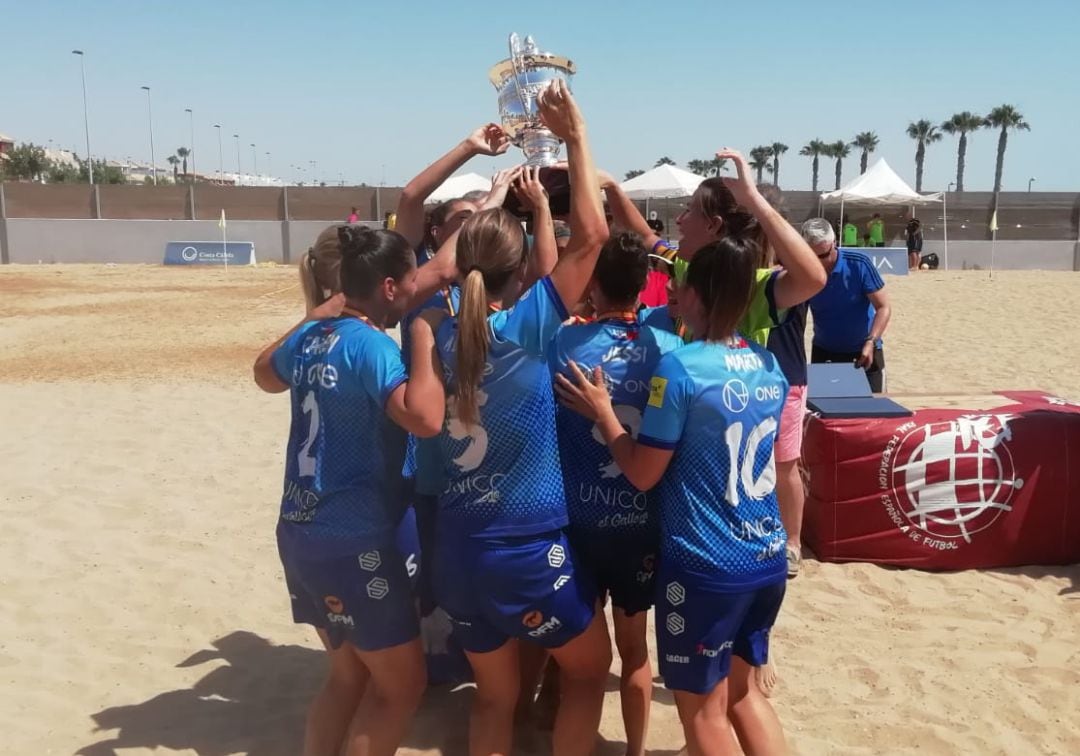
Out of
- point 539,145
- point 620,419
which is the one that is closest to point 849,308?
point 539,145

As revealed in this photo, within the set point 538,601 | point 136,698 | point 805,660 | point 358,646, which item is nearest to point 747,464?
point 538,601

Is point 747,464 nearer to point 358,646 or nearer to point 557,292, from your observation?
point 557,292

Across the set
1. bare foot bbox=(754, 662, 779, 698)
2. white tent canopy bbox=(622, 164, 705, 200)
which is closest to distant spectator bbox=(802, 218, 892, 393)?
bare foot bbox=(754, 662, 779, 698)

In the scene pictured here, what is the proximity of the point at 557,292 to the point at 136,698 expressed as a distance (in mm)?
2648

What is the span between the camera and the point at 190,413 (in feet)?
27.7

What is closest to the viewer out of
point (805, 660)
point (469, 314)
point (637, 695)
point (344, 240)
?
point (469, 314)

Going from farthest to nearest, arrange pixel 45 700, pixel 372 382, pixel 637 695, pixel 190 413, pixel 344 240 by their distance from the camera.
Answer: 1. pixel 190 413
2. pixel 45 700
3. pixel 637 695
4. pixel 344 240
5. pixel 372 382

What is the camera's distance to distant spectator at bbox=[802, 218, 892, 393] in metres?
5.36

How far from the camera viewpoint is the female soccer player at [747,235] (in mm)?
2707

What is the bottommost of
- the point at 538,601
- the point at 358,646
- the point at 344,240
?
the point at 358,646

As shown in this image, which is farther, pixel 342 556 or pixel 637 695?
pixel 637 695

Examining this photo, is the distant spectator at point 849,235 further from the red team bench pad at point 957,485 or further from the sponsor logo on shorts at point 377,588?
the sponsor logo on shorts at point 377,588

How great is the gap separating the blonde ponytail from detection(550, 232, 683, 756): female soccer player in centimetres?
32

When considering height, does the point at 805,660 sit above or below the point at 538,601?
below
